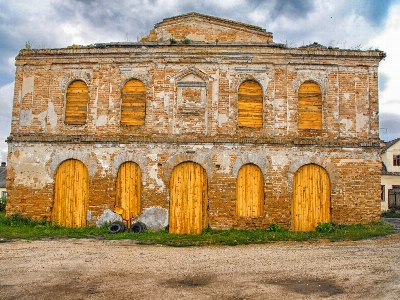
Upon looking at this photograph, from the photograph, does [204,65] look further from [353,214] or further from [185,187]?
[353,214]

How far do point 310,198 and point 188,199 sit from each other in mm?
4595

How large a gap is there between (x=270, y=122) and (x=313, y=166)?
233 cm

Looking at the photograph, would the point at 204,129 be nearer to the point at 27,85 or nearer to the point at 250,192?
the point at 250,192

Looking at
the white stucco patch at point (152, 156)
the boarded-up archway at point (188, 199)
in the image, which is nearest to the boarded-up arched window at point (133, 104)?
the white stucco patch at point (152, 156)

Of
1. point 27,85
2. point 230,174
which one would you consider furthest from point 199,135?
point 27,85

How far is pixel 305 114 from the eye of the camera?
14.3 m

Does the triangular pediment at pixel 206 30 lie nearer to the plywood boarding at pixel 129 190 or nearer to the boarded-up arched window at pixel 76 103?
the boarded-up arched window at pixel 76 103

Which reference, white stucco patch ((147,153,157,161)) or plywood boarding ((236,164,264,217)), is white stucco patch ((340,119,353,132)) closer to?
plywood boarding ((236,164,264,217))

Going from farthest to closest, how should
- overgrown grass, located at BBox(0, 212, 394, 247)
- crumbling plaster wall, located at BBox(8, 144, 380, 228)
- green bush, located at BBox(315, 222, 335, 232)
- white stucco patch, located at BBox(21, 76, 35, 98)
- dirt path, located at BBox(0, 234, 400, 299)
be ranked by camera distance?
white stucco patch, located at BBox(21, 76, 35, 98) → crumbling plaster wall, located at BBox(8, 144, 380, 228) → green bush, located at BBox(315, 222, 335, 232) → overgrown grass, located at BBox(0, 212, 394, 247) → dirt path, located at BBox(0, 234, 400, 299)

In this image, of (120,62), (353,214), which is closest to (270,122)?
(353,214)

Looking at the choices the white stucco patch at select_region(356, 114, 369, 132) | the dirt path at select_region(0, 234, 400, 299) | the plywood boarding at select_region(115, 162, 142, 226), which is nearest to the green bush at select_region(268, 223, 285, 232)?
the dirt path at select_region(0, 234, 400, 299)

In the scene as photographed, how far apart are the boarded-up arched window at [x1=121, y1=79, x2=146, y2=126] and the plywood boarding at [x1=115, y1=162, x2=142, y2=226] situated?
173cm

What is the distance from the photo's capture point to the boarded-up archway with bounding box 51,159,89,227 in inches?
561

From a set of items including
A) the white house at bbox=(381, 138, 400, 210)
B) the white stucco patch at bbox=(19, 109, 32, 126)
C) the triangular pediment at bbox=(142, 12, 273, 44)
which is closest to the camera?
the white stucco patch at bbox=(19, 109, 32, 126)
